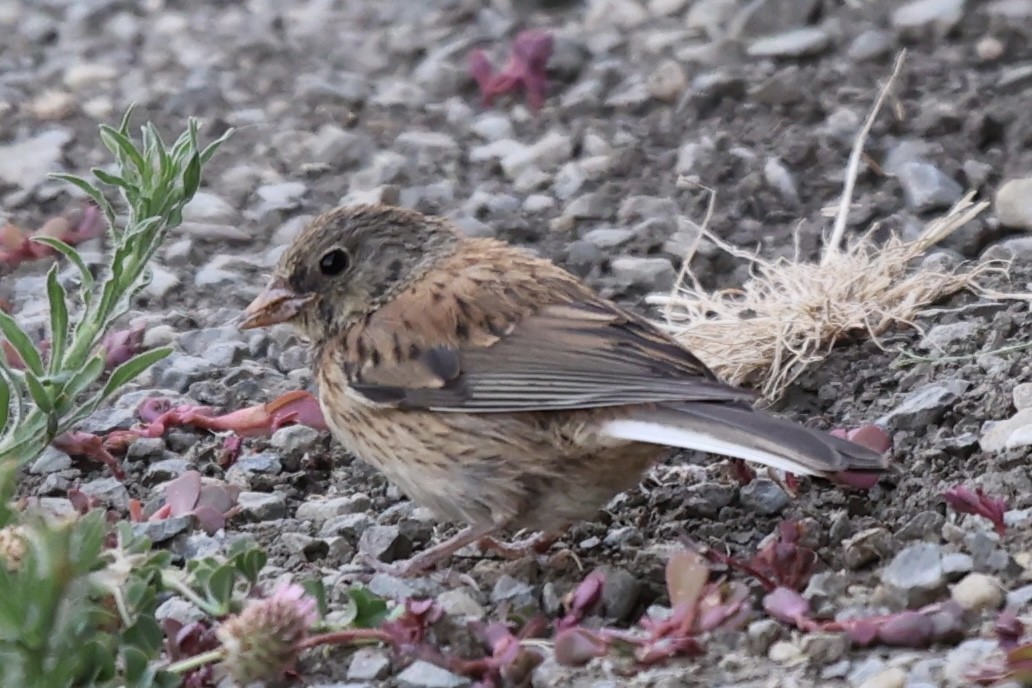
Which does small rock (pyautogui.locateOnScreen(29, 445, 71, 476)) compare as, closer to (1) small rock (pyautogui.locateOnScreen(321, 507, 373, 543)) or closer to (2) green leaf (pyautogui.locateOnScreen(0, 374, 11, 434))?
(1) small rock (pyautogui.locateOnScreen(321, 507, 373, 543))

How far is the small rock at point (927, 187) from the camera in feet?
17.6

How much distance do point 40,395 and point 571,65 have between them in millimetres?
3796

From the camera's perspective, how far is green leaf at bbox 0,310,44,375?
11.1 feet

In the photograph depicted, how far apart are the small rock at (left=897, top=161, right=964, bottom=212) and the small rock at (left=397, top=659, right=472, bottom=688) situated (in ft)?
9.15

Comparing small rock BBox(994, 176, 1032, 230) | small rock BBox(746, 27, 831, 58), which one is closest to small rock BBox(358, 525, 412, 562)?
small rock BBox(994, 176, 1032, 230)

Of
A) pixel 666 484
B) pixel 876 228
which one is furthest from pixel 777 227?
pixel 666 484

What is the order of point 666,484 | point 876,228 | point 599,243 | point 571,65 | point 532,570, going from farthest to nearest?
point 571,65 < point 599,243 < point 876,228 < point 666,484 < point 532,570

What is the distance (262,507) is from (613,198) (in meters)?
2.13

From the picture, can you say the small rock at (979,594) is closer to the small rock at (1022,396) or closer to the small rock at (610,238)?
the small rock at (1022,396)

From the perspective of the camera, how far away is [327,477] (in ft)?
14.4

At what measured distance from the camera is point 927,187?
5.43 meters

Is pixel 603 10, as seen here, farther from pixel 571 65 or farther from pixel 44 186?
pixel 44 186

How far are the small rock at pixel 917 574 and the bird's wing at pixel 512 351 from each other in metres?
0.44

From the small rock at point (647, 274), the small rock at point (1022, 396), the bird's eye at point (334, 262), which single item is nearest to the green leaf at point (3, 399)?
the bird's eye at point (334, 262)
